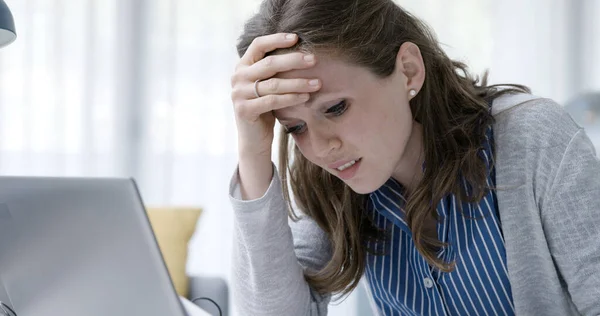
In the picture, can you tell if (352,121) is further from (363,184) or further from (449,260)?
(449,260)

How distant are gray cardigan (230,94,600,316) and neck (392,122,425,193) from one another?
5.4 inches

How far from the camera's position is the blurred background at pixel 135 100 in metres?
3.08

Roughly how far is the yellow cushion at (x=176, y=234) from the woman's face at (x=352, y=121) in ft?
3.94

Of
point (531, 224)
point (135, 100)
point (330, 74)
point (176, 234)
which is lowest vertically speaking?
point (176, 234)

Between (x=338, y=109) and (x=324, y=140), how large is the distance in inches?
2.1

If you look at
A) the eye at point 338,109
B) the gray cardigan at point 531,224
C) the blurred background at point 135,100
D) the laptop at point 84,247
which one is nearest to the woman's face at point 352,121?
the eye at point 338,109

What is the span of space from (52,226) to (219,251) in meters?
2.57

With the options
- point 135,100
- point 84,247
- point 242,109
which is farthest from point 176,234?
point 84,247

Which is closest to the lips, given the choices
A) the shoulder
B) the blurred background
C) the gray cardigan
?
the gray cardigan

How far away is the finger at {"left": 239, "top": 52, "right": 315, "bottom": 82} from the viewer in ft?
3.36

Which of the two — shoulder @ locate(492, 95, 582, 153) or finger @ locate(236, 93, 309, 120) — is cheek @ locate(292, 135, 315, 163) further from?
shoulder @ locate(492, 95, 582, 153)

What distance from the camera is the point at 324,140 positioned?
1086 millimetres

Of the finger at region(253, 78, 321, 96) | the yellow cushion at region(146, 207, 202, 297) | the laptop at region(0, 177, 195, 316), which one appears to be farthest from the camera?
the yellow cushion at region(146, 207, 202, 297)

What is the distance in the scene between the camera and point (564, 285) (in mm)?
1132
